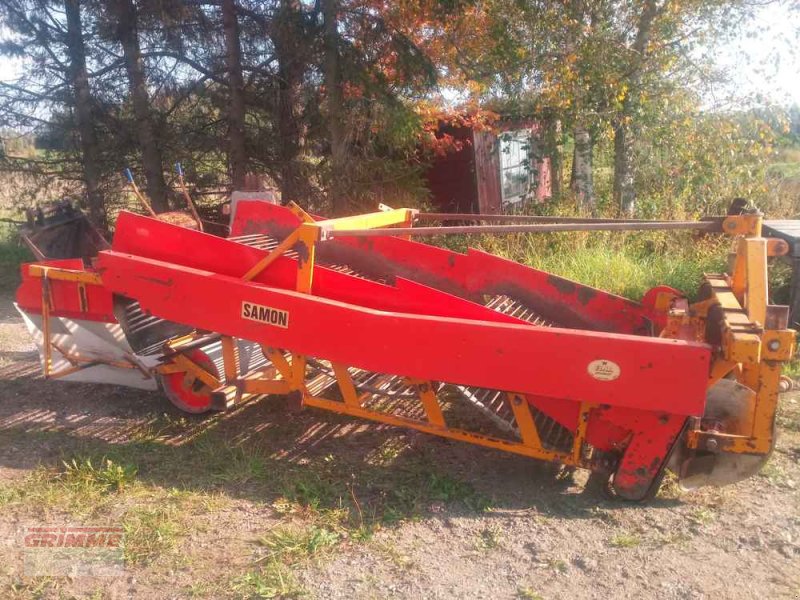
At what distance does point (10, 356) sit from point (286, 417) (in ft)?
10.4

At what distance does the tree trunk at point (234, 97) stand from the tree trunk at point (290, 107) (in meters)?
0.57

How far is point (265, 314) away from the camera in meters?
3.41

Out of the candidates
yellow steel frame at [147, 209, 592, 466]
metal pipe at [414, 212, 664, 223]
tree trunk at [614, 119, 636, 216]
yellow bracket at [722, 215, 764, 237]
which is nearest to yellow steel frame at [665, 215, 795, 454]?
yellow bracket at [722, 215, 764, 237]

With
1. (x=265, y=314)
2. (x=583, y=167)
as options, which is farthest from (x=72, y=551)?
(x=583, y=167)

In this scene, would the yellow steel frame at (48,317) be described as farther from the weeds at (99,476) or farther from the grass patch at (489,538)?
the grass patch at (489,538)

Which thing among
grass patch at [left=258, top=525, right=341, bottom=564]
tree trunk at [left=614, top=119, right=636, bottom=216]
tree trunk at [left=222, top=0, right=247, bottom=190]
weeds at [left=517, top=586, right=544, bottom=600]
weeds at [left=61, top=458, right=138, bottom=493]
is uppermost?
tree trunk at [left=222, top=0, right=247, bottom=190]

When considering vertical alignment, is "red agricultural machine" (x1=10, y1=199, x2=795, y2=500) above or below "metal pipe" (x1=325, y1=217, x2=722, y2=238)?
below

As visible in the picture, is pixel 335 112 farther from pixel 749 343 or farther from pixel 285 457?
pixel 749 343

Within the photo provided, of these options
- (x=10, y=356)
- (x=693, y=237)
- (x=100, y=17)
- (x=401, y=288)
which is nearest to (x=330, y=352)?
(x=401, y=288)

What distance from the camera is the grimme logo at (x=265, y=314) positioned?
336 centimetres

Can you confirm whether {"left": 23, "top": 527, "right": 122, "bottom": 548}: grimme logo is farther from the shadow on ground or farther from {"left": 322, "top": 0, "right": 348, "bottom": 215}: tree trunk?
{"left": 322, "top": 0, "right": 348, "bottom": 215}: tree trunk

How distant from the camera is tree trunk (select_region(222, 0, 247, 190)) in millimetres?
9180

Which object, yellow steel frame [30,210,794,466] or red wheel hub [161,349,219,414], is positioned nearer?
yellow steel frame [30,210,794,466]

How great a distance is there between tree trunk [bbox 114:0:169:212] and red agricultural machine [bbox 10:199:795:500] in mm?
5595
